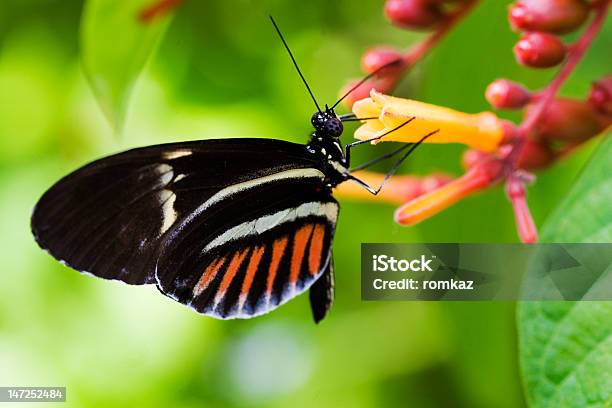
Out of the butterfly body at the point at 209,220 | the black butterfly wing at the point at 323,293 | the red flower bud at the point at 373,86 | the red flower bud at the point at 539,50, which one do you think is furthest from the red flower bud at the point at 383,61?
the black butterfly wing at the point at 323,293

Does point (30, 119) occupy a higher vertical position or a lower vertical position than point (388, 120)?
higher

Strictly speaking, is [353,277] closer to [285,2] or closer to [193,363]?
[193,363]

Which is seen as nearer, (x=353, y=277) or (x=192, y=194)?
(x=192, y=194)

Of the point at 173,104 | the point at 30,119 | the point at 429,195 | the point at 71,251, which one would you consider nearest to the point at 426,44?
the point at 429,195

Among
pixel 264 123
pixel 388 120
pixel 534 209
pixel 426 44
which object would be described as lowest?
pixel 388 120

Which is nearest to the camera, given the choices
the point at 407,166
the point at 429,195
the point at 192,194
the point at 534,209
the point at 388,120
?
the point at 388,120

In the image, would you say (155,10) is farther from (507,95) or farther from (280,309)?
(280,309)
